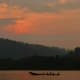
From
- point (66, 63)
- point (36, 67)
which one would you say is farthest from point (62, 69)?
point (36, 67)

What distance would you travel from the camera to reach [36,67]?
198 metres

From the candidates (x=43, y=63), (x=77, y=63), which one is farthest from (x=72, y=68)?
(x=43, y=63)

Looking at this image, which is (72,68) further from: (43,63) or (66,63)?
(43,63)

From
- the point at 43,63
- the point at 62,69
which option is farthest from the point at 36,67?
the point at 62,69

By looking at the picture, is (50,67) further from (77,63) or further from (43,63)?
(77,63)

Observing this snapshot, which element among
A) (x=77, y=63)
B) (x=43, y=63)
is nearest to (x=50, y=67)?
(x=43, y=63)

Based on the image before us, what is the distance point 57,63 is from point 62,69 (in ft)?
19.5

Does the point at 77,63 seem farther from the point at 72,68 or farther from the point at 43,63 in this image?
the point at 43,63

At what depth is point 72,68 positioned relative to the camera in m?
198

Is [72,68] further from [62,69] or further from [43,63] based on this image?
[43,63]

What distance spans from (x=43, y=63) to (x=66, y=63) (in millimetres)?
15936

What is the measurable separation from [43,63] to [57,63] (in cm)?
977

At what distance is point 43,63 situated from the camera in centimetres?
19900

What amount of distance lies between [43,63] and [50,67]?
565 centimetres
